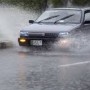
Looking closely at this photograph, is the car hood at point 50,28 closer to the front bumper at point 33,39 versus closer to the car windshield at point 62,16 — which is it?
the front bumper at point 33,39

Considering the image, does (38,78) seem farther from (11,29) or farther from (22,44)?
(11,29)

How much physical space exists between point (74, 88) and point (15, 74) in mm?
2145

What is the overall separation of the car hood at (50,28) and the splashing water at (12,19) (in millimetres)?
4359

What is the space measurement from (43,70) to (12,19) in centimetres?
1353

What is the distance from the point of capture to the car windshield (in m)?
17.7

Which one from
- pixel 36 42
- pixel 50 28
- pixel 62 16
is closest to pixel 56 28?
pixel 50 28

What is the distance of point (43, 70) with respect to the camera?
1205 cm

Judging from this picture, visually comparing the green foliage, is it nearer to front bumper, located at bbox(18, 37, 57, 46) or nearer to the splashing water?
the splashing water

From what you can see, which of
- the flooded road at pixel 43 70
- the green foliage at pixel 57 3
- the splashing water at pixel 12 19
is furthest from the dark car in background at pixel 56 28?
the green foliage at pixel 57 3

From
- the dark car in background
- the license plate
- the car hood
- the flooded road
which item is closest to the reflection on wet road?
the flooded road

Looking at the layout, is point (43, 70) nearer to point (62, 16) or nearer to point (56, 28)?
point (56, 28)

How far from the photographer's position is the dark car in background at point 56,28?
16.4 metres

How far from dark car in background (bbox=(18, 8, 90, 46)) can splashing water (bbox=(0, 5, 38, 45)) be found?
3716mm

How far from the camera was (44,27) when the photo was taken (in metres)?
17.0
